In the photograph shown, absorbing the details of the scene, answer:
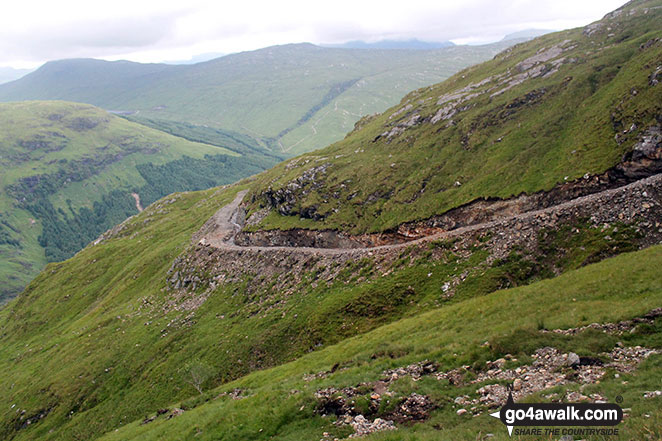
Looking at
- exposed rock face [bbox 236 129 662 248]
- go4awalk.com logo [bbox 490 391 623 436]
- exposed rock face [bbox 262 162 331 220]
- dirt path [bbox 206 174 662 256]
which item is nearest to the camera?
go4awalk.com logo [bbox 490 391 623 436]

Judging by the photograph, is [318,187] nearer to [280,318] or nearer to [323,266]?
[323,266]

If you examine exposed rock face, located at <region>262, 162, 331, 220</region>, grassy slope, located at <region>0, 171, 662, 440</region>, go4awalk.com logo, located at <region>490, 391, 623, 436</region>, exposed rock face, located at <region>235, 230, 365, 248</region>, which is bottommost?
grassy slope, located at <region>0, 171, 662, 440</region>

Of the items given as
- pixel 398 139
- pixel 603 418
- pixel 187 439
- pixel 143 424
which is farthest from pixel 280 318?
pixel 398 139

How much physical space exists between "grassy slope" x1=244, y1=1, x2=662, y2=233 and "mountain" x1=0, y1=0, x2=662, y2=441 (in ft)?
1.48

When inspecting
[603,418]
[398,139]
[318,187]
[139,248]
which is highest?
[398,139]

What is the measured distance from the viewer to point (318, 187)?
3346 inches

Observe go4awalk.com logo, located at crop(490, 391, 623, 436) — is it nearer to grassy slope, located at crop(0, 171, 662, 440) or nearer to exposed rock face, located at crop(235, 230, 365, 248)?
grassy slope, located at crop(0, 171, 662, 440)

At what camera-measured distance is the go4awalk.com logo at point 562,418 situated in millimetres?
13523

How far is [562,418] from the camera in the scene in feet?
47.7

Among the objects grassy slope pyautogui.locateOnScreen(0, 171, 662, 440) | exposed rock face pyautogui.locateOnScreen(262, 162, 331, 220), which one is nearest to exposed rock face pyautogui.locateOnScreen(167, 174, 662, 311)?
grassy slope pyautogui.locateOnScreen(0, 171, 662, 440)

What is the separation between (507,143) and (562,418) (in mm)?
58889

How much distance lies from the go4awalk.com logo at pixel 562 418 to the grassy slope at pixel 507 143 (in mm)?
41983

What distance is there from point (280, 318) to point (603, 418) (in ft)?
146

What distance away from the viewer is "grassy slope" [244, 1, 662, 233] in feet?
168
